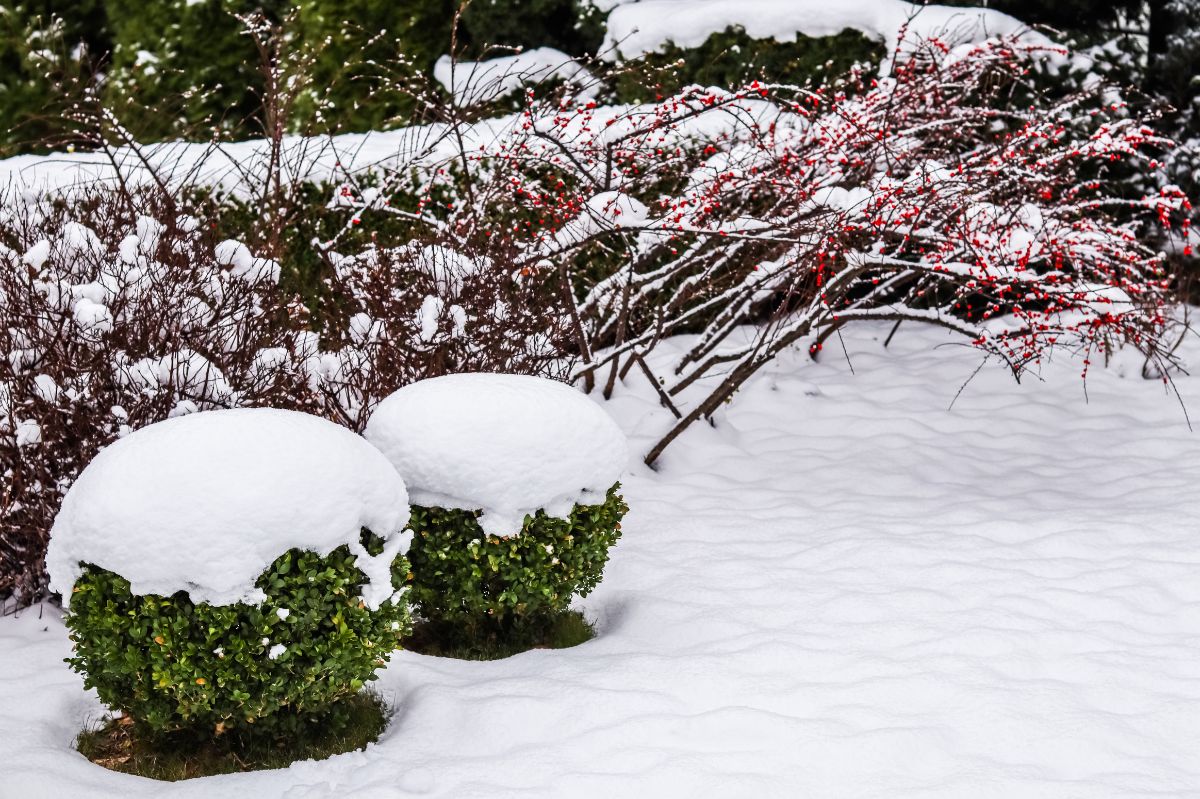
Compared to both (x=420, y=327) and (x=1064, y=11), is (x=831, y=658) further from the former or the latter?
(x=1064, y=11)

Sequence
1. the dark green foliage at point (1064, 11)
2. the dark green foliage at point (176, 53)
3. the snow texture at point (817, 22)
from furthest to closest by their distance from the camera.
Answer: the dark green foliage at point (176, 53) < the dark green foliage at point (1064, 11) < the snow texture at point (817, 22)

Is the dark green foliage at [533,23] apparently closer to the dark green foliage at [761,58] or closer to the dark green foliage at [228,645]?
the dark green foliage at [761,58]

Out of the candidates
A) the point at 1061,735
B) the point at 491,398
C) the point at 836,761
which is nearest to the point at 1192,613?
the point at 1061,735

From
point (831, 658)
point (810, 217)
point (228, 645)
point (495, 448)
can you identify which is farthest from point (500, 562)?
point (810, 217)

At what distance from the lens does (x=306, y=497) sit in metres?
2.98

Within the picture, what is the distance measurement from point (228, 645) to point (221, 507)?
1.23 feet

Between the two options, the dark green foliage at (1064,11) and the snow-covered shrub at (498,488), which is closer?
the snow-covered shrub at (498,488)

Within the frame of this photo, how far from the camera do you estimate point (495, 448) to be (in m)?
3.60

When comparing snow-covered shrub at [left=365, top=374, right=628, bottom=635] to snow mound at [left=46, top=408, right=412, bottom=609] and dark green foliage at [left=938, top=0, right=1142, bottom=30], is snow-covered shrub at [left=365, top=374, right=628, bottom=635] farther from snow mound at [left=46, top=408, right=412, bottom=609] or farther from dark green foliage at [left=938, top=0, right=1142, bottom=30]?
dark green foliage at [left=938, top=0, right=1142, bottom=30]

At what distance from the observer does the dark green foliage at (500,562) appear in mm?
3641

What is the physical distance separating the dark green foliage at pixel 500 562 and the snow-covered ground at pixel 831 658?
209 mm

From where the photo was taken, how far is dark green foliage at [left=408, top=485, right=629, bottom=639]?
11.9 feet

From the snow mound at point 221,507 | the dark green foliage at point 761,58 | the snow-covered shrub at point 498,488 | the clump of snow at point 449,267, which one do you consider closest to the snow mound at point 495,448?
the snow-covered shrub at point 498,488

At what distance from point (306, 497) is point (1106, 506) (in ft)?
13.0
